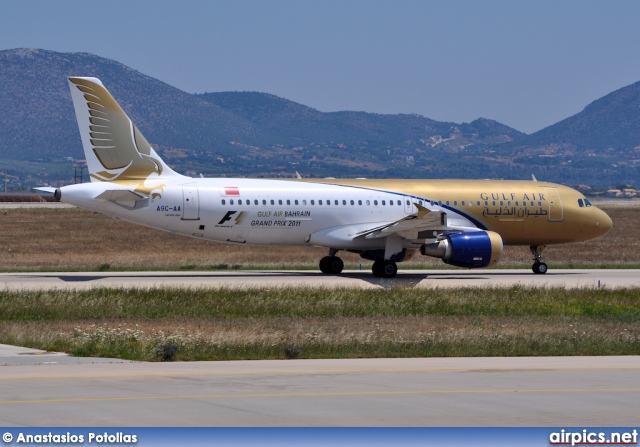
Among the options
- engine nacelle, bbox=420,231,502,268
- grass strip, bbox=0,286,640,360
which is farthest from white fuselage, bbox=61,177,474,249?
grass strip, bbox=0,286,640,360

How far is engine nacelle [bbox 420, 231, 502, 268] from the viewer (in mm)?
36438

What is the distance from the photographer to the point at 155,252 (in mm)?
54656

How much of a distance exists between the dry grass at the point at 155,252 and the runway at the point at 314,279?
335cm

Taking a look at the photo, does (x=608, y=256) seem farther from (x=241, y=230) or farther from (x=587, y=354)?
(x=587, y=354)

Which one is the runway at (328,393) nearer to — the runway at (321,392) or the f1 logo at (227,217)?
the runway at (321,392)

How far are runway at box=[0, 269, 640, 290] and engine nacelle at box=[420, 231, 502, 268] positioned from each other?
764 millimetres

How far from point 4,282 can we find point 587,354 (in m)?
21.3

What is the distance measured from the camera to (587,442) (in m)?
11.6


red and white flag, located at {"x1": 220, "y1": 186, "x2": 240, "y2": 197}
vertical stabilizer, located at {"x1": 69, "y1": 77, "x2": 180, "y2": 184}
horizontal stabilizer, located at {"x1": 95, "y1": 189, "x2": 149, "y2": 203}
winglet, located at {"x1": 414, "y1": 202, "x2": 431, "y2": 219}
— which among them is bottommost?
winglet, located at {"x1": 414, "y1": 202, "x2": 431, "y2": 219}

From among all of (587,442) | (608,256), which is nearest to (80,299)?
(587,442)

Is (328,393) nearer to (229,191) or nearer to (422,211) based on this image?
(422,211)

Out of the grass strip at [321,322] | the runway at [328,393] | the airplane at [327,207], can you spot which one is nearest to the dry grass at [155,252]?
the airplane at [327,207]

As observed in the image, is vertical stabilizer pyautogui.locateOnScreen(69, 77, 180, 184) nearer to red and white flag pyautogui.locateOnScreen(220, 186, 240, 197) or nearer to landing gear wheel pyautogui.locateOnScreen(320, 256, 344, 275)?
red and white flag pyautogui.locateOnScreen(220, 186, 240, 197)

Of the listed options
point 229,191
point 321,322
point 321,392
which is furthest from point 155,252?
point 321,392
